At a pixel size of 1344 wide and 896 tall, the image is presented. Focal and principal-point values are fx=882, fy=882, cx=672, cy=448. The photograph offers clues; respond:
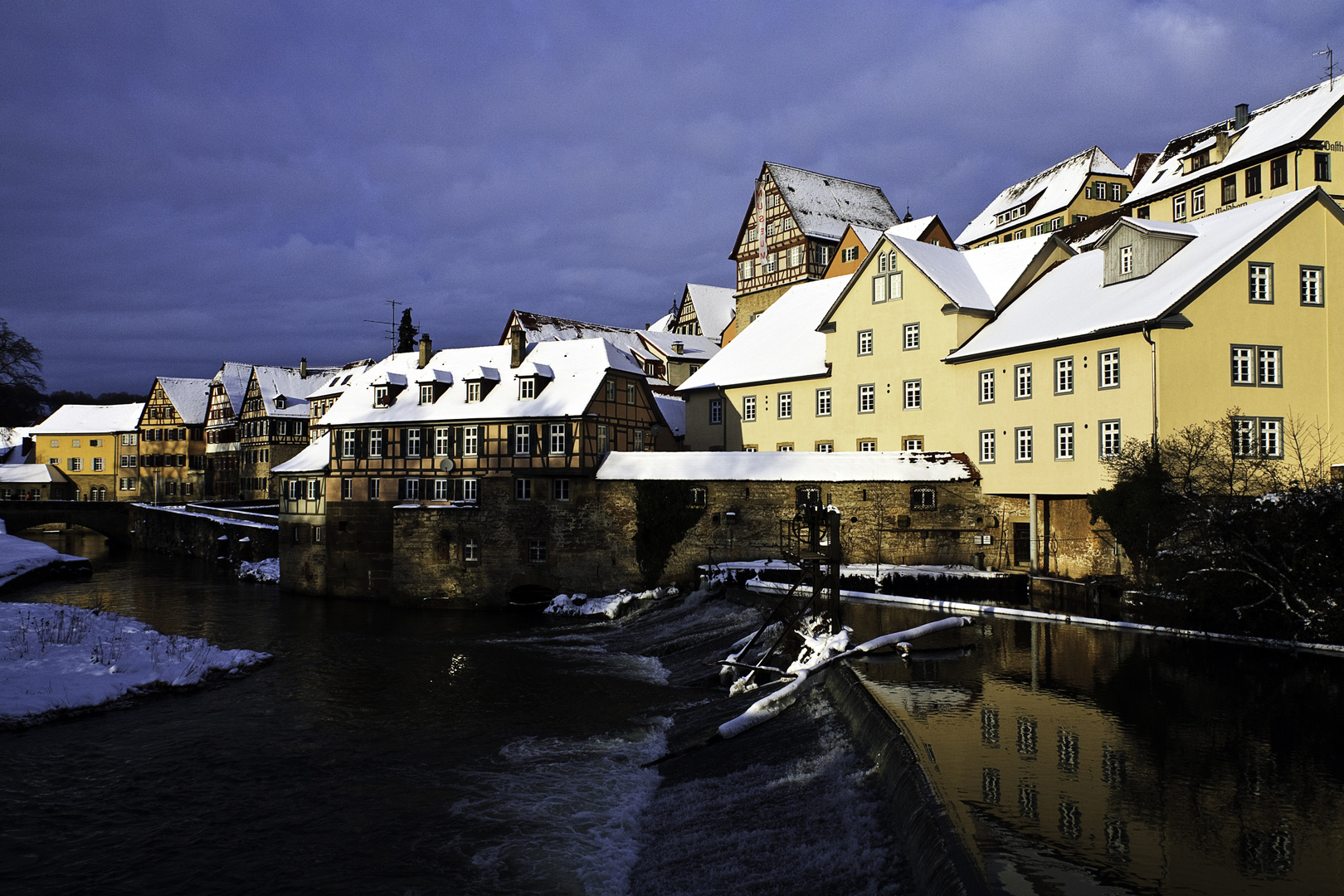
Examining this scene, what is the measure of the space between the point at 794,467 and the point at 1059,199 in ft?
118

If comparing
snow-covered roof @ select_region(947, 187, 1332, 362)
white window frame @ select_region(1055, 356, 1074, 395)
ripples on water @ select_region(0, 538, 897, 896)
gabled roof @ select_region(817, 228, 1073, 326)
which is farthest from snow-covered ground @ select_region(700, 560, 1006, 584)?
gabled roof @ select_region(817, 228, 1073, 326)

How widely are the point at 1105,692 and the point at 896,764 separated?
22.1ft

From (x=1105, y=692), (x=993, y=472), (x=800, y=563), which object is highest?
(x=993, y=472)

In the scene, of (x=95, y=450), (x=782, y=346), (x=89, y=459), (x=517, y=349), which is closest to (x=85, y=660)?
(x=517, y=349)

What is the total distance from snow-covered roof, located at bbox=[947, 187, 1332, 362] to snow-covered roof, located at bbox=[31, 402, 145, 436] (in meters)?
84.2

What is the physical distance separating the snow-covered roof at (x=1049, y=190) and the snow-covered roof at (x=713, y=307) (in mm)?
18443

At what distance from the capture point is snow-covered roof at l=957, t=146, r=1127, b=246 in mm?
56594

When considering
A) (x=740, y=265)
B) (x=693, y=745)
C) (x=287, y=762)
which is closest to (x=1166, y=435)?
(x=693, y=745)

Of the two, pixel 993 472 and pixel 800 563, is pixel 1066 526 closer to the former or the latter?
pixel 993 472

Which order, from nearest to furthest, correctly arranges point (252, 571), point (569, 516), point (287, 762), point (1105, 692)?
point (1105, 692) → point (287, 762) → point (569, 516) → point (252, 571)

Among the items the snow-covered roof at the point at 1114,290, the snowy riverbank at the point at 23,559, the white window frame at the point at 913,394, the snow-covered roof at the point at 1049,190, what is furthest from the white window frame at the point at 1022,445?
the snowy riverbank at the point at 23,559

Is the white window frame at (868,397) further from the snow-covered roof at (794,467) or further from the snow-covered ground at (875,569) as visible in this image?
the snow-covered ground at (875,569)

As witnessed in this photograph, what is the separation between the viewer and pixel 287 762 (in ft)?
55.4

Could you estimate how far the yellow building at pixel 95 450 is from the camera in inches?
3425
